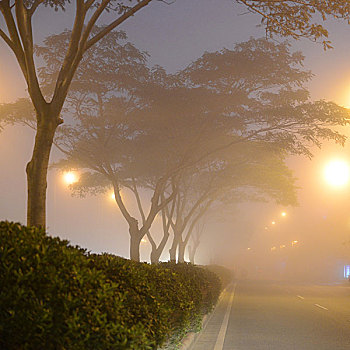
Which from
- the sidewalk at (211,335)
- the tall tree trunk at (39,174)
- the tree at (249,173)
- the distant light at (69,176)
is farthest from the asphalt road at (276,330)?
the distant light at (69,176)

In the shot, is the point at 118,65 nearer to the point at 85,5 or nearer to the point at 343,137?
the point at 343,137

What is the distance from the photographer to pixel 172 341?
26.9 ft

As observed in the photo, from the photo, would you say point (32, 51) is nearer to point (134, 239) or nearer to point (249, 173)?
point (134, 239)

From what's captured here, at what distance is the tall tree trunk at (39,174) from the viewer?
10008 mm

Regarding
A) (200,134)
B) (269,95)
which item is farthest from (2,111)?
(269,95)

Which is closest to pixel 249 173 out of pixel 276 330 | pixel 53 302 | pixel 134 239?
pixel 134 239

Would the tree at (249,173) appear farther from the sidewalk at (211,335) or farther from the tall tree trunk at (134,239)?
the sidewalk at (211,335)

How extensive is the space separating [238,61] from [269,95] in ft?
9.17

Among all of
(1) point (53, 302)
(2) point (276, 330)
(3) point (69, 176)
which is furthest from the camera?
(3) point (69, 176)

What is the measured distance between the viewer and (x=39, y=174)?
33.7 ft

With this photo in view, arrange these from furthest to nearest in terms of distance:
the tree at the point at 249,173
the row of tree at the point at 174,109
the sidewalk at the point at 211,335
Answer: the tree at the point at 249,173 → the row of tree at the point at 174,109 → the sidewalk at the point at 211,335

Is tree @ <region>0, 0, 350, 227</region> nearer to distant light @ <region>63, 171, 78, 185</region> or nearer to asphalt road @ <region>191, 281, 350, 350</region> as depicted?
asphalt road @ <region>191, 281, 350, 350</region>

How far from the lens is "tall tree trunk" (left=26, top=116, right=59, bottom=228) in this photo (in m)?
10.0

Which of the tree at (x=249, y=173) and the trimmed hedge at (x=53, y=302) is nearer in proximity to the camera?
the trimmed hedge at (x=53, y=302)
